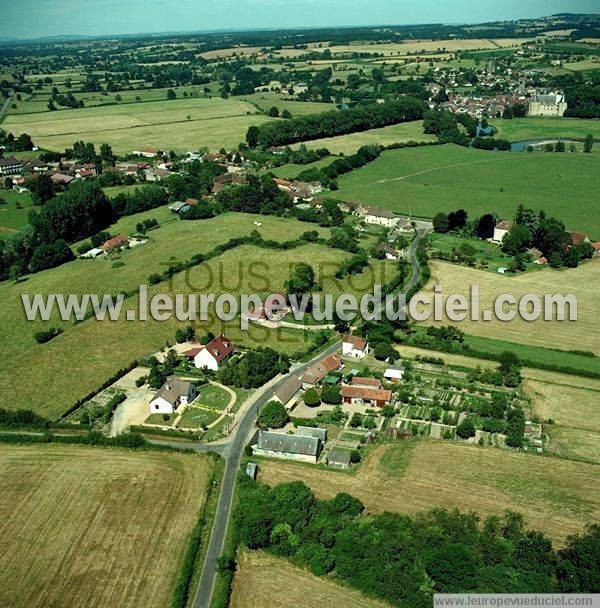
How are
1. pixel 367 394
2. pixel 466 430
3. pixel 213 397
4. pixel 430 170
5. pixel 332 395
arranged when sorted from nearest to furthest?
pixel 466 430 < pixel 367 394 < pixel 332 395 < pixel 213 397 < pixel 430 170

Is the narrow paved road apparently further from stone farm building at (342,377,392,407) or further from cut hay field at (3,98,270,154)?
cut hay field at (3,98,270,154)

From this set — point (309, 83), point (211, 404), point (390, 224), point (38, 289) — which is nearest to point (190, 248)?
point (38, 289)

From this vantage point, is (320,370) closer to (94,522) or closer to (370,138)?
(94,522)

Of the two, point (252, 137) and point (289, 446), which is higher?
point (252, 137)

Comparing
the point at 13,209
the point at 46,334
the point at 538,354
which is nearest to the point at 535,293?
the point at 538,354

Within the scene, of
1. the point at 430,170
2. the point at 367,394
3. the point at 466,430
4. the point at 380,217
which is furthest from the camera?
the point at 430,170

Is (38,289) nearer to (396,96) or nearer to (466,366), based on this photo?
(466,366)

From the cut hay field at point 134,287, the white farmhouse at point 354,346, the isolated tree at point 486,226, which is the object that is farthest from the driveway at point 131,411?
the isolated tree at point 486,226
